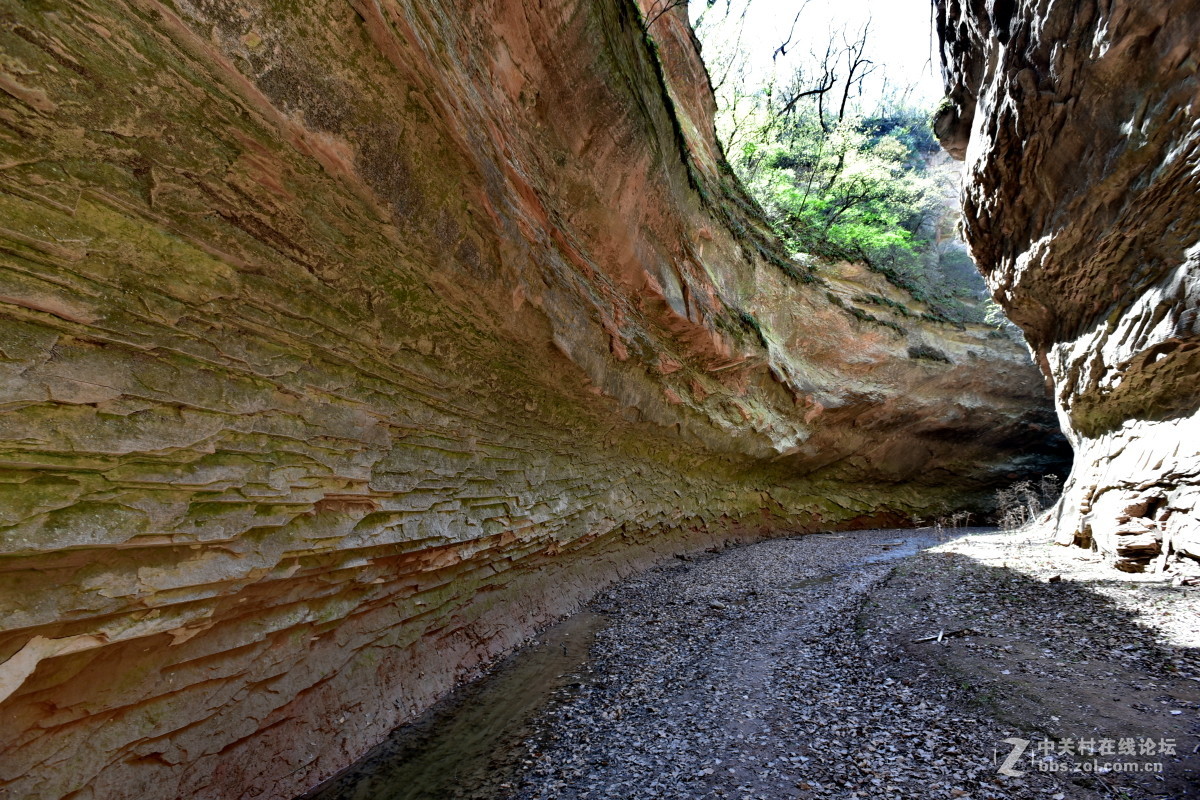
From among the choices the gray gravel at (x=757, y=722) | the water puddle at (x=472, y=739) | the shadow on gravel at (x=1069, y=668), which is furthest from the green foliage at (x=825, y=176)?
the water puddle at (x=472, y=739)

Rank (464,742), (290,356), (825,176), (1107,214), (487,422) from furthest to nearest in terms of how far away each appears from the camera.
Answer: (825,176) → (1107,214) → (487,422) → (464,742) → (290,356)

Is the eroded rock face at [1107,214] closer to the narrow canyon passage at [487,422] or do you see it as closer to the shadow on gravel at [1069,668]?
the narrow canyon passage at [487,422]

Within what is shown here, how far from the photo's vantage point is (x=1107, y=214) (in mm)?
6789

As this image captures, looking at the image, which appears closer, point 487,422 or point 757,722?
point 757,722

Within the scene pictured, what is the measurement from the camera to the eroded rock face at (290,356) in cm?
236

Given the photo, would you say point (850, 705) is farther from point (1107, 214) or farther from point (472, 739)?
point (1107, 214)

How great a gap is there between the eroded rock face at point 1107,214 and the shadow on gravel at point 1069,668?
223cm

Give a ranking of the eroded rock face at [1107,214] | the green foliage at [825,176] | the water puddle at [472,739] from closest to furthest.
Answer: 1. the water puddle at [472,739]
2. the eroded rock face at [1107,214]
3. the green foliage at [825,176]

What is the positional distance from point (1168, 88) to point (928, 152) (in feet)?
102

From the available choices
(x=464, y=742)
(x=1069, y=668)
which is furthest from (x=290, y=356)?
(x=1069, y=668)

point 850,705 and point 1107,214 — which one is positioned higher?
point 1107,214

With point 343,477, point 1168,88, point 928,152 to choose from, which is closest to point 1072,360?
point 1168,88

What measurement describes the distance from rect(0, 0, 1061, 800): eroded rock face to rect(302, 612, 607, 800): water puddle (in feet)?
0.76

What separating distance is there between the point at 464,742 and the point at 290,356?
12.2 feet
